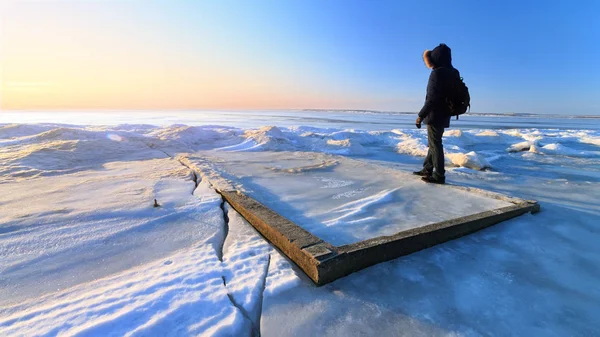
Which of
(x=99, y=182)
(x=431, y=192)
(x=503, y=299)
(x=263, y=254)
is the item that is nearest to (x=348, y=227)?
(x=263, y=254)

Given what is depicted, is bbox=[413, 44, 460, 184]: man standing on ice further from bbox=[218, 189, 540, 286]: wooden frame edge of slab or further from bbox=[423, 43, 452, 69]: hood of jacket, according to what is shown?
bbox=[218, 189, 540, 286]: wooden frame edge of slab

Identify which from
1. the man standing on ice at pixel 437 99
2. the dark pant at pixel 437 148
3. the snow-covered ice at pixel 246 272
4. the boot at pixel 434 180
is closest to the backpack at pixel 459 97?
the man standing on ice at pixel 437 99

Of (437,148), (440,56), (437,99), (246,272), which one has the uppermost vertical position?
(440,56)

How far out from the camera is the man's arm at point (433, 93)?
11.1ft

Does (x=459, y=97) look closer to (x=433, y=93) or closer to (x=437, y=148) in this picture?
(x=433, y=93)

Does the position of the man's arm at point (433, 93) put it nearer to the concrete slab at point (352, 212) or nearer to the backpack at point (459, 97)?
the backpack at point (459, 97)

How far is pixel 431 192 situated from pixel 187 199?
2709mm

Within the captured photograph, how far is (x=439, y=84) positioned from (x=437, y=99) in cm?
18

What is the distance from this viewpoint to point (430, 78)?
3436 millimetres

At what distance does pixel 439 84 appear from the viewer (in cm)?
337

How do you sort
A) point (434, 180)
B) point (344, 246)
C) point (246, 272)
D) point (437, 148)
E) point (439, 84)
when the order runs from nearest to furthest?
1. point (246, 272)
2. point (344, 246)
3. point (439, 84)
4. point (437, 148)
5. point (434, 180)

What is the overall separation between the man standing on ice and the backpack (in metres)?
0.05

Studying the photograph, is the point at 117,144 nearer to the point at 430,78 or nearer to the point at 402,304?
the point at 430,78

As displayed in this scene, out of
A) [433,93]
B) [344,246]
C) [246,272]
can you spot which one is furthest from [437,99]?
[246,272]
